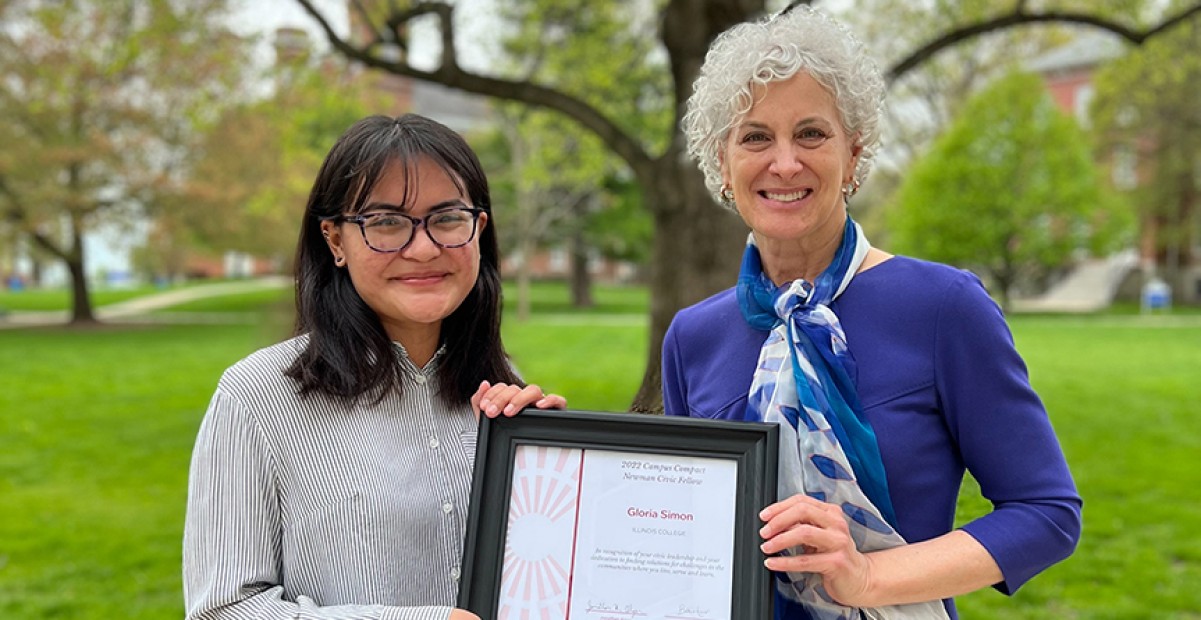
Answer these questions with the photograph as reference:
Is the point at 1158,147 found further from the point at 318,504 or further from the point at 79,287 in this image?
the point at 318,504

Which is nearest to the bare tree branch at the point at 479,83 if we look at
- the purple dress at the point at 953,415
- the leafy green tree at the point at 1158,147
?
the purple dress at the point at 953,415

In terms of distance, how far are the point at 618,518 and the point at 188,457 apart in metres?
8.81

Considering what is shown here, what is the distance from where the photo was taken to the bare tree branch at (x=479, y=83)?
24.9 feet

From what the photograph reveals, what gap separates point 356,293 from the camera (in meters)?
2.07

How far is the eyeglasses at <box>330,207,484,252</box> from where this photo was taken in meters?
1.97

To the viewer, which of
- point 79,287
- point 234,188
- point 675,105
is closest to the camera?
point 675,105

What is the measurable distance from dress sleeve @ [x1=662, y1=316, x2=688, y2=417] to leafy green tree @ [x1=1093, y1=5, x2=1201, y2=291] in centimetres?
3124

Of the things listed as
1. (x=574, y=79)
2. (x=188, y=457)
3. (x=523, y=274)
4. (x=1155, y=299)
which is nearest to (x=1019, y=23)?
(x=574, y=79)

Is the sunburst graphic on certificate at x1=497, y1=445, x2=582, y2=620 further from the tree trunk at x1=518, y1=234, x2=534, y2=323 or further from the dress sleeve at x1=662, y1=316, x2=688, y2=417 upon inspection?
the tree trunk at x1=518, y1=234, x2=534, y2=323

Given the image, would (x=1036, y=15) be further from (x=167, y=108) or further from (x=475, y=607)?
(x=167, y=108)

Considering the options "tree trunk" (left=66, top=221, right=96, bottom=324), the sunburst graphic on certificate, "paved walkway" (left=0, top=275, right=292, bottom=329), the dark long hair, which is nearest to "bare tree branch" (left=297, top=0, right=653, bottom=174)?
the dark long hair

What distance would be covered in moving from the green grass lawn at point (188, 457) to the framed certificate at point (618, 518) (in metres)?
0.50

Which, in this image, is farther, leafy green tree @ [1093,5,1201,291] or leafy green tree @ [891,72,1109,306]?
leafy green tree @ [1093,5,1201,291]
